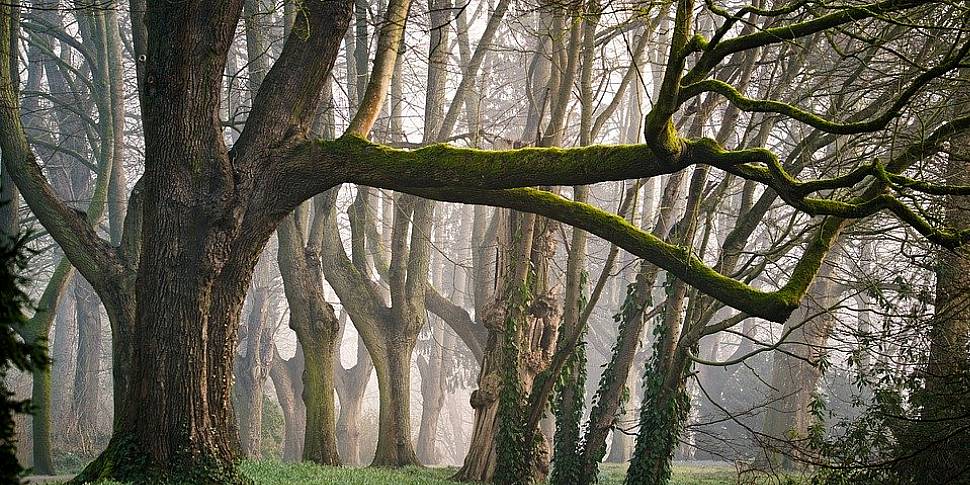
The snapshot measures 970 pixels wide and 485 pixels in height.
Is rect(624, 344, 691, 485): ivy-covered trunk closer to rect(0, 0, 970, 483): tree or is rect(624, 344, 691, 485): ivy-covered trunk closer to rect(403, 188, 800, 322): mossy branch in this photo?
rect(403, 188, 800, 322): mossy branch

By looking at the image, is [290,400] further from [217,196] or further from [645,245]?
[645,245]

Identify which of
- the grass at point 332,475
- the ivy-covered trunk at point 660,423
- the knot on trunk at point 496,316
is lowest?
the grass at point 332,475

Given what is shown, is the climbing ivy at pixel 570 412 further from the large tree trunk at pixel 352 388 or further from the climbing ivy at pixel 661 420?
the large tree trunk at pixel 352 388

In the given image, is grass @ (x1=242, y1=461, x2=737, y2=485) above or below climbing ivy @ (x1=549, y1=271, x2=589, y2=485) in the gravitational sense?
below

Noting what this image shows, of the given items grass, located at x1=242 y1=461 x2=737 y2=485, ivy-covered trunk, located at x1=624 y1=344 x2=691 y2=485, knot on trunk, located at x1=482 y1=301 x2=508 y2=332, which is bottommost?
grass, located at x1=242 y1=461 x2=737 y2=485

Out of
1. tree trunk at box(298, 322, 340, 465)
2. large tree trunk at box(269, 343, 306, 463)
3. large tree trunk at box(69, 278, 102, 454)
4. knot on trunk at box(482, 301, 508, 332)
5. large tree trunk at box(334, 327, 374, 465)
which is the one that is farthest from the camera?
large tree trunk at box(334, 327, 374, 465)

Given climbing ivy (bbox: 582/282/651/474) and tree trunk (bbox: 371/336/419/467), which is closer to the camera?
climbing ivy (bbox: 582/282/651/474)

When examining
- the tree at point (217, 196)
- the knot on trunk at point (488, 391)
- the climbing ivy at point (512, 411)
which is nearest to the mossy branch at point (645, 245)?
the tree at point (217, 196)

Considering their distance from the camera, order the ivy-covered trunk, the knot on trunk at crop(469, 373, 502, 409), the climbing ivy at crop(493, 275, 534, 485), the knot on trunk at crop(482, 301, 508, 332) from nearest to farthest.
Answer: the ivy-covered trunk → the climbing ivy at crop(493, 275, 534, 485) → the knot on trunk at crop(469, 373, 502, 409) → the knot on trunk at crop(482, 301, 508, 332)

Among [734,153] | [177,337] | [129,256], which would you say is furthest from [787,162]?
[129,256]

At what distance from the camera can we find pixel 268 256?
30.0 m

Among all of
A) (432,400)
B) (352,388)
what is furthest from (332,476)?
(432,400)

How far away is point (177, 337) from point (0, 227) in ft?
27.8

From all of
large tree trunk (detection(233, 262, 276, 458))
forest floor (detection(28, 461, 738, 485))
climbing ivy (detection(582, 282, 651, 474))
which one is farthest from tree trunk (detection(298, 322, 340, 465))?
large tree trunk (detection(233, 262, 276, 458))
